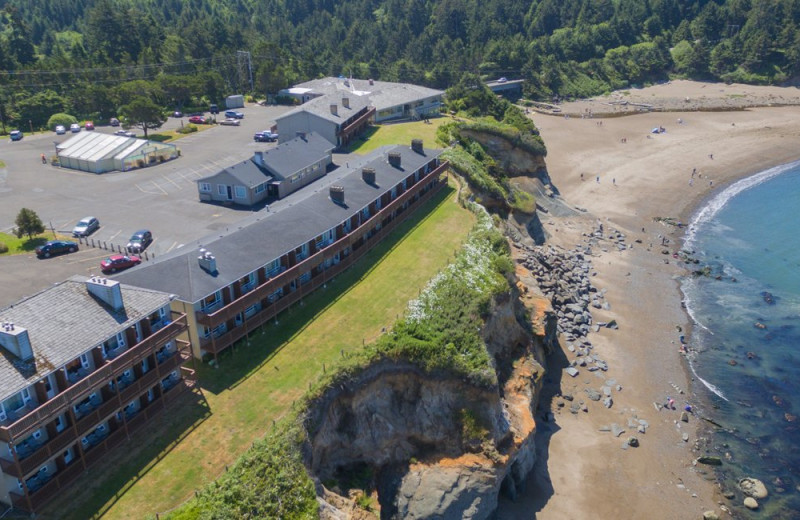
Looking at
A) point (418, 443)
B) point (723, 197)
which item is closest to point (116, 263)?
point (418, 443)

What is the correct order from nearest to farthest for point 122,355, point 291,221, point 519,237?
point 122,355 → point 291,221 → point 519,237

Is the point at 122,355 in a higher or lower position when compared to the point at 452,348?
higher

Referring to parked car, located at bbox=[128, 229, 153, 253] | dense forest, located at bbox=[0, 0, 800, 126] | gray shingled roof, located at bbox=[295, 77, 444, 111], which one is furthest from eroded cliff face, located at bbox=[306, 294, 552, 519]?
dense forest, located at bbox=[0, 0, 800, 126]

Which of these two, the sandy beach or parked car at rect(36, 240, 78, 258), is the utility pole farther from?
parked car at rect(36, 240, 78, 258)

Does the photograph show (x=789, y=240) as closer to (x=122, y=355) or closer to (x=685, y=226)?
(x=685, y=226)

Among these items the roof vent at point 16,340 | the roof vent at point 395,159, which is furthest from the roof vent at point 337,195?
the roof vent at point 16,340

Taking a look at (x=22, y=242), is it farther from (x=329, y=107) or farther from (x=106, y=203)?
(x=329, y=107)

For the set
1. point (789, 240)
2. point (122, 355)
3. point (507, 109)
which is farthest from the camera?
point (507, 109)

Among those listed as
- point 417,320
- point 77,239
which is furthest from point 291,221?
point 77,239
